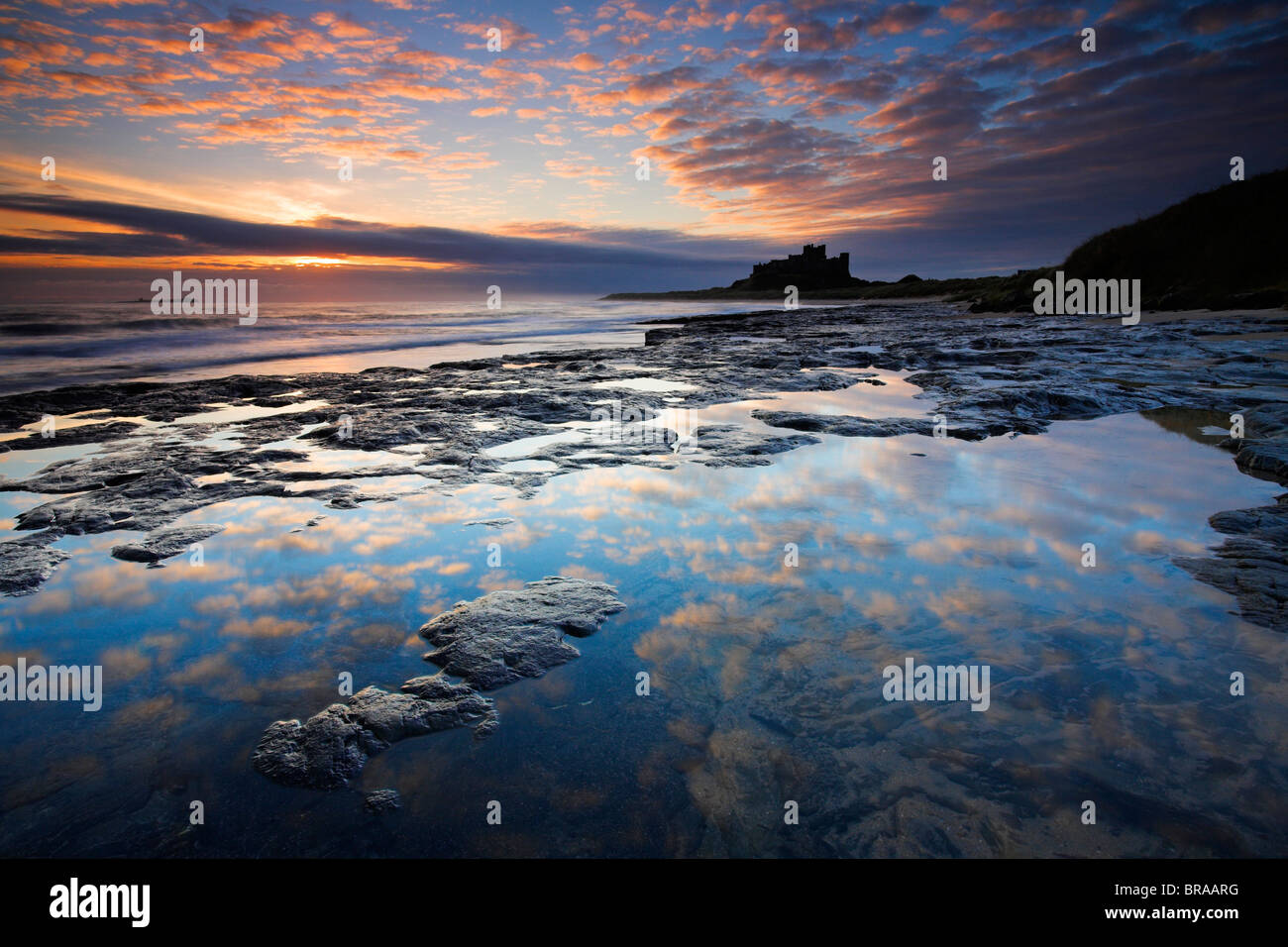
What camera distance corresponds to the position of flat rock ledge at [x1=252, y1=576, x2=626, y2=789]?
8.41ft

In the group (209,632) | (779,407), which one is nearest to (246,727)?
(209,632)

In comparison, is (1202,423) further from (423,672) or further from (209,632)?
(209,632)

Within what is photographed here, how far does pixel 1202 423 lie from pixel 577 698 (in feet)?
32.4

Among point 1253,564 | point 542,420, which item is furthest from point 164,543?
point 1253,564

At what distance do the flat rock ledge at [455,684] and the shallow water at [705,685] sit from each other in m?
0.10

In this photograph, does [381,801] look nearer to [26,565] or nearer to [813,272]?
[26,565]

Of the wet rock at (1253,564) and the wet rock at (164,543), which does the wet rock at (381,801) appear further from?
the wet rock at (1253,564)

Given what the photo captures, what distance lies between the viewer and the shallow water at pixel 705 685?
219 centimetres

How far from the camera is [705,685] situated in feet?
9.89

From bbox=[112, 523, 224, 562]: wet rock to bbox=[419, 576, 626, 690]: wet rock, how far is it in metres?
2.73

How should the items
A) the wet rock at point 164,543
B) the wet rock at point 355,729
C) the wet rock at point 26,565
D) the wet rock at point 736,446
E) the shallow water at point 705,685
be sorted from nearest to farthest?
the shallow water at point 705,685
the wet rock at point 355,729
the wet rock at point 26,565
the wet rock at point 164,543
the wet rock at point 736,446

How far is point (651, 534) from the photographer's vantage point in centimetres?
489

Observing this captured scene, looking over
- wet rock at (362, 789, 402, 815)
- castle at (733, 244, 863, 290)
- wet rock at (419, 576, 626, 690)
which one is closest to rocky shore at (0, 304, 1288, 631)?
wet rock at (419, 576, 626, 690)

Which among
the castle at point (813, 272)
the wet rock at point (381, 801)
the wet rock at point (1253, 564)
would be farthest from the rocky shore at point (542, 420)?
the castle at point (813, 272)
